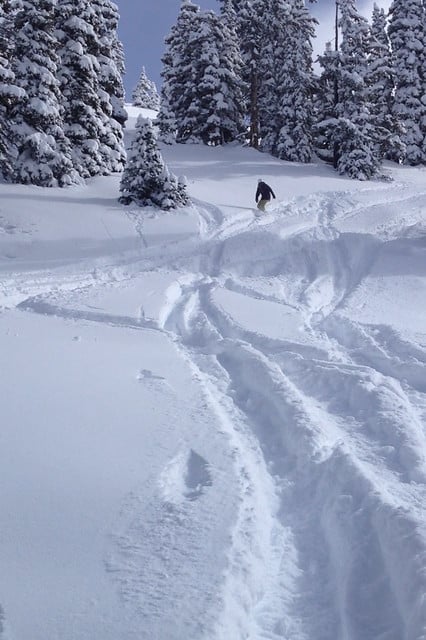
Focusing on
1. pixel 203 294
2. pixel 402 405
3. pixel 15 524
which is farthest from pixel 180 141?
pixel 15 524

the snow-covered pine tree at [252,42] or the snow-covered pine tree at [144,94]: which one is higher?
the snow-covered pine tree at [144,94]

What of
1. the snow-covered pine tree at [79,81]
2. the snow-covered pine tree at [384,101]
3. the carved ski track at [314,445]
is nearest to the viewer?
the carved ski track at [314,445]

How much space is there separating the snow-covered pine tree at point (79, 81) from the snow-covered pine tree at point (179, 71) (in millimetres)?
12140

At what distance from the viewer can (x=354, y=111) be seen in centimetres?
3219

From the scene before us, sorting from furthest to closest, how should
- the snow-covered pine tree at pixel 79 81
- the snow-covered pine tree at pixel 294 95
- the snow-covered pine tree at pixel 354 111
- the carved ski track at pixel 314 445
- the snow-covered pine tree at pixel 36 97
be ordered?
1. the snow-covered pine tree at pixel 294 95
2. the snow-covered pine tree at pixel 354 111
3. the snow-covered pine tree at pixel 79 81
4. the snow-covered pine tree at pixel 36 97
5. the carved ski track at pixel 314 445

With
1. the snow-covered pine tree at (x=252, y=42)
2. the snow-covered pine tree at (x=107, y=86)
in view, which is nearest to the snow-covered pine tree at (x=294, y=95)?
the snow-covered pine tree at (x=252, y=42)

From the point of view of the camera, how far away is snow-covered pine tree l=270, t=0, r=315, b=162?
112ft

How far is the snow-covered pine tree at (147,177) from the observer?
21.3 m

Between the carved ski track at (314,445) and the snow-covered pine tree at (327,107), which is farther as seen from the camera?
the snow-covered pine tree at (327,107)

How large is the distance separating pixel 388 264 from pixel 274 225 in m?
4.89

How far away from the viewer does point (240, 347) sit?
10102mm

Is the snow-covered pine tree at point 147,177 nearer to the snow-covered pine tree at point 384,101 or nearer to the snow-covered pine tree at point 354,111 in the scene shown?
the snow-covered pine tree at point 354,111

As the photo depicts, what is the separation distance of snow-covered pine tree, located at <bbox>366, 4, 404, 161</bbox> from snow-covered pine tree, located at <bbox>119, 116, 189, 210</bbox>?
1806 centimetres

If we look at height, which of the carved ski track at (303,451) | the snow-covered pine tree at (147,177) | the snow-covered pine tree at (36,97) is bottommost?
the carved ski track at (303,451)
